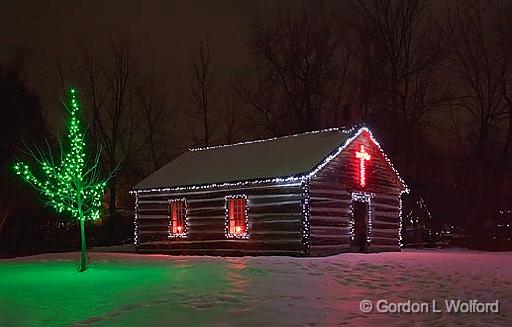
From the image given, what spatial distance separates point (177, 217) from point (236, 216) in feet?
12.6

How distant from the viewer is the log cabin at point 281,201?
25125 millimetres

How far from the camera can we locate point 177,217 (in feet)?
97.7

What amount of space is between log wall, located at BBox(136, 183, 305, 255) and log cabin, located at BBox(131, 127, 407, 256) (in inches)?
1.6

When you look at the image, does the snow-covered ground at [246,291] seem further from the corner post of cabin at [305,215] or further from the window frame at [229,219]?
the window frame at [229,219]

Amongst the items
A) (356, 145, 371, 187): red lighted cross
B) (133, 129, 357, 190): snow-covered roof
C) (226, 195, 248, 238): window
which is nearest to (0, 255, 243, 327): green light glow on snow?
(226, 195, 248, 238): window

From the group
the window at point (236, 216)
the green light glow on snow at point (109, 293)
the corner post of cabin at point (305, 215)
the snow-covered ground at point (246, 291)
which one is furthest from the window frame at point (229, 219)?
the green light glow on snow at point (109, 293)

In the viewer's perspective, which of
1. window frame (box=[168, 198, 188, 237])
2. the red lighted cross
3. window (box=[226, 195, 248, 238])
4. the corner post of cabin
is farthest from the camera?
window frame (box=[168, 198, 188, 237])

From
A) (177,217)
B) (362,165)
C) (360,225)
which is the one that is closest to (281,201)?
(362,165)

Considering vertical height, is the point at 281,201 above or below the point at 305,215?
above

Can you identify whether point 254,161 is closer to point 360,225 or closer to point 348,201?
point 348,201

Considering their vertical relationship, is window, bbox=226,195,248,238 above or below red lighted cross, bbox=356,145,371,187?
below

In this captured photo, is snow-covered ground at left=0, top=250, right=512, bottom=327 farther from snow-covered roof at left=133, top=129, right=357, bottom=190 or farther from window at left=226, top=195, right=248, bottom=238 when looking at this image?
snow-covered roof at left=133, top=129, right=357, bottom=190

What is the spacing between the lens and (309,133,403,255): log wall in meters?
25.2

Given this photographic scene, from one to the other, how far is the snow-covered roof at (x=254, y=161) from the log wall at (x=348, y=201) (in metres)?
0.81
